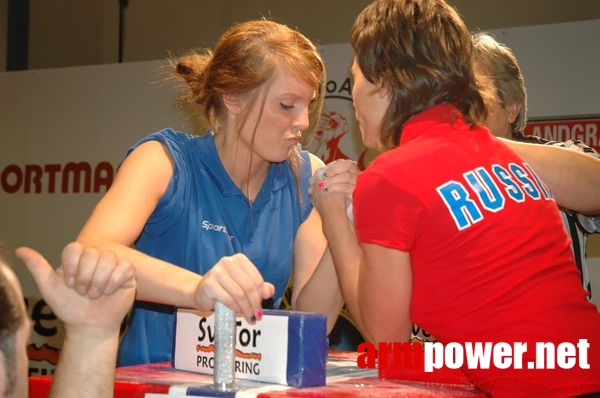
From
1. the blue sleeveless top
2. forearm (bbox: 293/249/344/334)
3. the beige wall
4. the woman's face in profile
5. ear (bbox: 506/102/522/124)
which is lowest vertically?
forearm (bbox: 293/249/344/334)

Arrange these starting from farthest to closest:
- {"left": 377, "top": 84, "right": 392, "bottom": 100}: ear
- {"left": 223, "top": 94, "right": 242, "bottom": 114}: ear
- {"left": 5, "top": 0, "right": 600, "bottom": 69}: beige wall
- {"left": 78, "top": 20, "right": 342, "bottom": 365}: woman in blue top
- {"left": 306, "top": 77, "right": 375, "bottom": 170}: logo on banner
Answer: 1. {"left": 5, "top": 0, "right": 600, "bottom": 69}: beige wall
2. {"left": 306, "top": 77, "right": 375, "bottom": 170}: logo on banner
3. {"left": 223, "top": 94, "right": 242, "bottom": 114}: ear
4. {"left": 78, "top": 20, "right": 342, "bottom": 365}: woman in blue top
5. {"left": 377, "top": 84, "right": 392, "bottom": 100}: ear

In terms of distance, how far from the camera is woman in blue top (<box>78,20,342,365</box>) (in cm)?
147

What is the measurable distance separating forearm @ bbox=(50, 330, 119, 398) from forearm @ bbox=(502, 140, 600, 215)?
2.35ft

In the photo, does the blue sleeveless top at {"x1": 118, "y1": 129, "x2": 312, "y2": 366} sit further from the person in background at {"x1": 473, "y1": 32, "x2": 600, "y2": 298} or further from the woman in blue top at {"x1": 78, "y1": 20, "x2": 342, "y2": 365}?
the person in background at {"x1": 473, "y1": 32, "x2": 600, "y2": 298}

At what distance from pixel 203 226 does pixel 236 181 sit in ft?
0.46

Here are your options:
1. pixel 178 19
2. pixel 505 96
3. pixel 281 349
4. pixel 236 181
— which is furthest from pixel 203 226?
pixel 178 19

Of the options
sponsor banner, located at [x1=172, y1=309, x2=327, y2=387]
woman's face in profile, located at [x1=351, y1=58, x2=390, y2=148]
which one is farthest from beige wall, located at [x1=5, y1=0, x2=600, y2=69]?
sponsor banner, located at [x1=172, y1=309, x2=327, y2=387]

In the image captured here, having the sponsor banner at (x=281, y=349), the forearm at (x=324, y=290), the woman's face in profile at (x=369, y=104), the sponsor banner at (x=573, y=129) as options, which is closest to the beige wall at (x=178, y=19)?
the sponsor banner at (x=573, y=129)

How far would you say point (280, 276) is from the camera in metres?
1.59

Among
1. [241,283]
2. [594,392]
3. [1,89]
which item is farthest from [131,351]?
[1,89]

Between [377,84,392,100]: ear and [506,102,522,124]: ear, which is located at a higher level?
[506,102,522,124]: ear

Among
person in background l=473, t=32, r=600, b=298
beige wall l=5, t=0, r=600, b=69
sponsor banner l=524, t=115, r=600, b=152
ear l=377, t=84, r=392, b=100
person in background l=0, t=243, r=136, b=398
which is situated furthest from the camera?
beige wall l=5, t=0, r=600, b=69

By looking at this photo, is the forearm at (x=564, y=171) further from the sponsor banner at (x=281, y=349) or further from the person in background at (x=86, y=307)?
the person in background at (x=86, y=307)

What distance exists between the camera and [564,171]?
1311 mm
